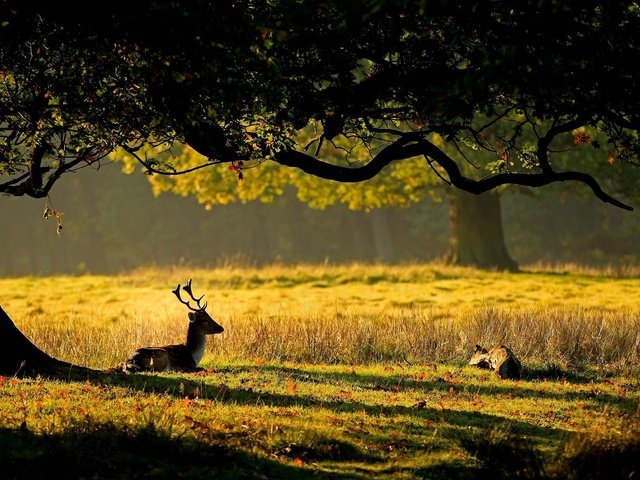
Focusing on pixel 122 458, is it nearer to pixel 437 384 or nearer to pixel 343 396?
pixel 343 396

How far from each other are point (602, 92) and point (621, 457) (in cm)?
491

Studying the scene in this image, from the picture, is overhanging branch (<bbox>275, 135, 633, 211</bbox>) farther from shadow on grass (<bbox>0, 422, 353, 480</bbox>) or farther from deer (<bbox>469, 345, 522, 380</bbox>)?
shadow on grass (<bbox>0, 422, 353, 480</bbox>)

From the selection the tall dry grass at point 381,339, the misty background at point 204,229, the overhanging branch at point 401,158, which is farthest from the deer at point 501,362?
the misty background at point 204,229

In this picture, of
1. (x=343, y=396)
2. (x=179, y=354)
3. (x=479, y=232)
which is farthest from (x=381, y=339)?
(x=479, y=232)

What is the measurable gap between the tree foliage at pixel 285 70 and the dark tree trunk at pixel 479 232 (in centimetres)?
2664

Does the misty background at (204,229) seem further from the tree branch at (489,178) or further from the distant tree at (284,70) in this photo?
the distant tree at (284,70)

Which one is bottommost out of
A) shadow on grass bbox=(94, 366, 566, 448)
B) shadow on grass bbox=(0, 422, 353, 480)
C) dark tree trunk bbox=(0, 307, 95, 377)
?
shadow on grass bbox=(0, 422, 353, 480)

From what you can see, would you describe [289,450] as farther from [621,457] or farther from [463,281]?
[463,281]

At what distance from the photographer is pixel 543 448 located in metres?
11.6

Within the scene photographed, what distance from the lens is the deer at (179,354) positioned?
52.9ft

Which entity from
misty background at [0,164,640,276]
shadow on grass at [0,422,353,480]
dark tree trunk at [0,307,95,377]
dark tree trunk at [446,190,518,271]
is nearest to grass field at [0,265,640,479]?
shadow on grass at [0,422,353,480]

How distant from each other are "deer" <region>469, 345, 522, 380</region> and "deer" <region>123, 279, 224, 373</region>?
476 cm

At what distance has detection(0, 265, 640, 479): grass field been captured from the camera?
32.3 ft

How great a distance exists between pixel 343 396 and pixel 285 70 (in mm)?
4537
